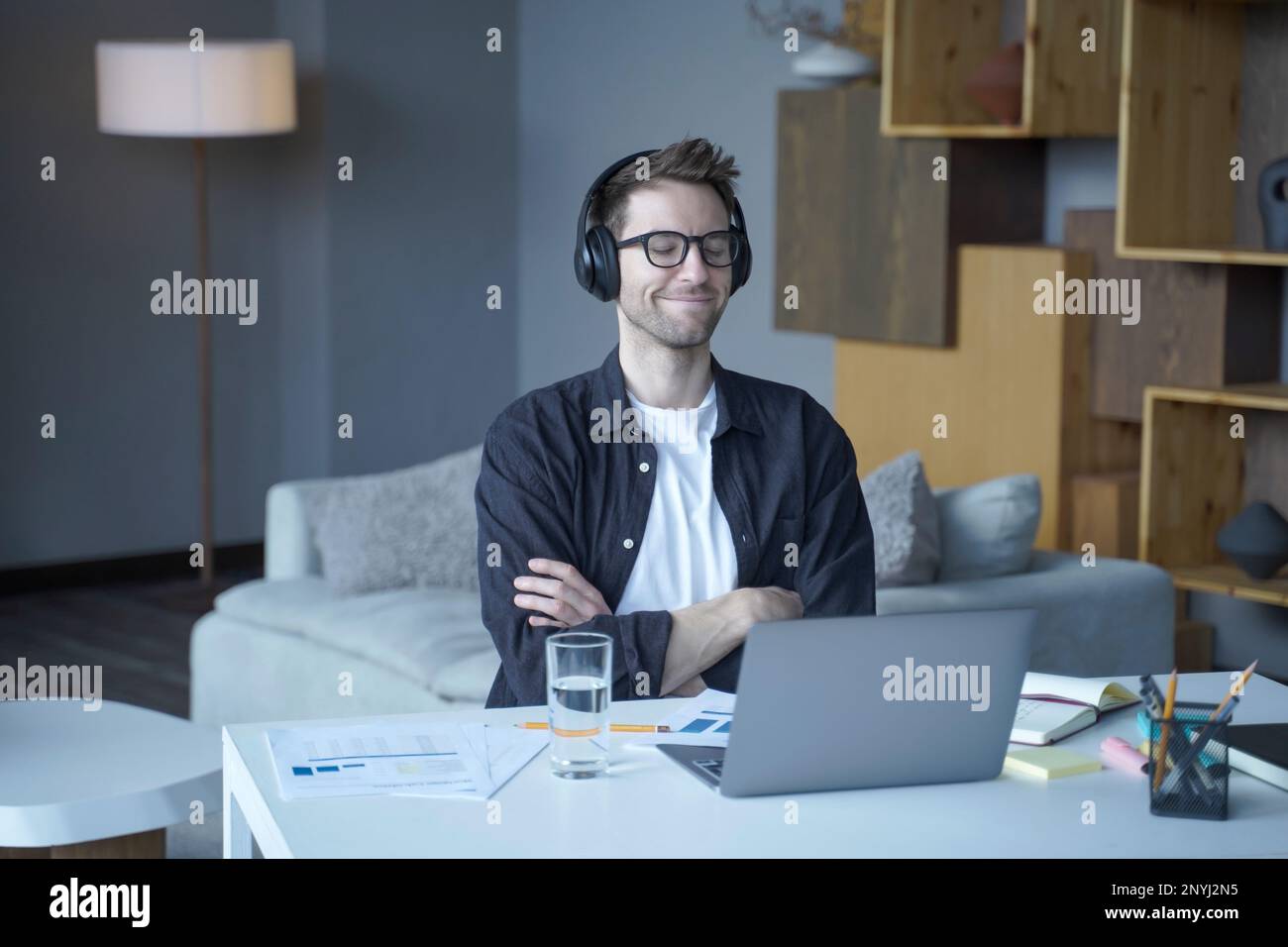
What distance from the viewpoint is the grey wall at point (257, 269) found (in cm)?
553

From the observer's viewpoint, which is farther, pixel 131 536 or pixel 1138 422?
pixel 131 536

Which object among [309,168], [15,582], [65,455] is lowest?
[15,582]

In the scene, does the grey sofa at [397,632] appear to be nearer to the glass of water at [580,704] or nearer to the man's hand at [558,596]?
the man's hand at [558,596]

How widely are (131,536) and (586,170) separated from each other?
204cm

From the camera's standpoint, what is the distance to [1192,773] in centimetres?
147

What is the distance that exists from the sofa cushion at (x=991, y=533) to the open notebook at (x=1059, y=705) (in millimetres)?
1396

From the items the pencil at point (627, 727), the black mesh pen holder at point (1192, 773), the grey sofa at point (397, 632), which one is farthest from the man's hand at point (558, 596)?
the grey sofa at point (397, 632)

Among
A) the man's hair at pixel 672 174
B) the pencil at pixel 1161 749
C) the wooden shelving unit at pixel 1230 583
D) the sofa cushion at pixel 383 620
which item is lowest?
the sofa cushion at pixel 383 620

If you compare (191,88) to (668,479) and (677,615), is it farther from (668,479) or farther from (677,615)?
(677,615)

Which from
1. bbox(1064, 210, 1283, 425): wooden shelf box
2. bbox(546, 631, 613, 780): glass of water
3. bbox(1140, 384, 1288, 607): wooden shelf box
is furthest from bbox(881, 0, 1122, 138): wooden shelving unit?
bbox(546, 631, 613, 780): glass of water

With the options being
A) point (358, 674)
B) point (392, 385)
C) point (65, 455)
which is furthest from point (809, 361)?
point (65, 455)

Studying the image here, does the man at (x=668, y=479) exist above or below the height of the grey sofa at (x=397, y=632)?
above

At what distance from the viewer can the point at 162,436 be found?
586cm
